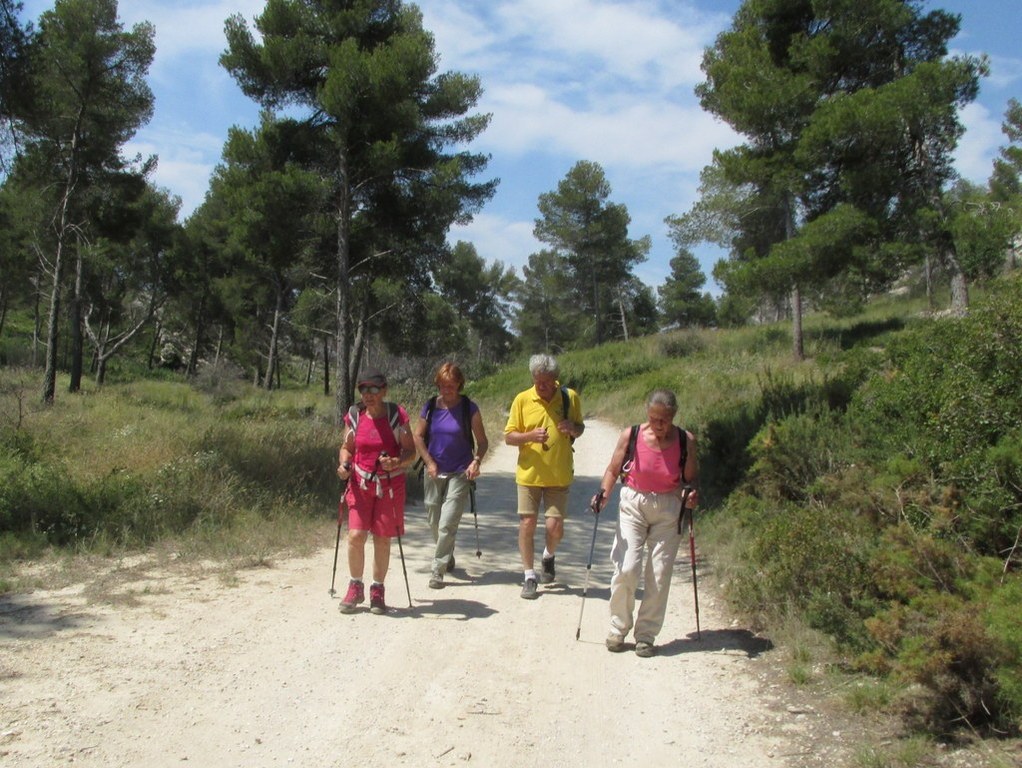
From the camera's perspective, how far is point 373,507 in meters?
5.92

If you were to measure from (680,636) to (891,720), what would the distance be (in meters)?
1.77

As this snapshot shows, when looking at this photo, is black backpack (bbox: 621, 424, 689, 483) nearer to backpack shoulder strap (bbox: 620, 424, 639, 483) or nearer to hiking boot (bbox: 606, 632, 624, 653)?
backpack shoulder strap (bbox: 620, 424, 639, 483)

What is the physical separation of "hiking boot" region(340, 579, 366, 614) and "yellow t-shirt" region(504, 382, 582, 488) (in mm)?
1402

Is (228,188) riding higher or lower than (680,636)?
higher

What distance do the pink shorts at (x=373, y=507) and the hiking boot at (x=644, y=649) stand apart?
1926 millimetres

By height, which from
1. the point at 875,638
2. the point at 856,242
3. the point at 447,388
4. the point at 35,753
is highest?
the point at 856,242

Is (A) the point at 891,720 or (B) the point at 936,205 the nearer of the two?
(A) the point at 891,720

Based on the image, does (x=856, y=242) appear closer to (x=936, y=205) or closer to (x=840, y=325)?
(x=936, y=205)

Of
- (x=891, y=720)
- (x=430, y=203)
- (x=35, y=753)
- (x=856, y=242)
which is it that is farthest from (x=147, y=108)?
(x=891, y=720)

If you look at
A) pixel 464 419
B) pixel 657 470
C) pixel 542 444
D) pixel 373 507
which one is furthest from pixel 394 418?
pixel 657 470

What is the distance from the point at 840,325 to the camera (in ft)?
98.8

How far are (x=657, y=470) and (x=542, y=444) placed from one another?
4.01 feet

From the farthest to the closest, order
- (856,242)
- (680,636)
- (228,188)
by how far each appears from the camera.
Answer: (228,188) < (856,242) < (680,636)

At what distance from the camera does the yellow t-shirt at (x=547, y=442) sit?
20.5 feet
